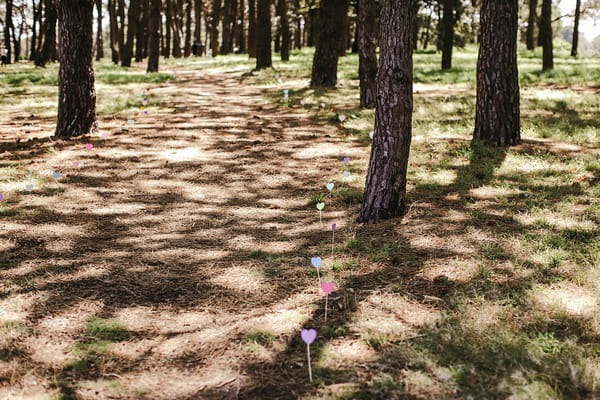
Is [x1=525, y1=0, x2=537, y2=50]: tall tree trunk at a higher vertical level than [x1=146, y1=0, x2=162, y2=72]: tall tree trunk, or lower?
higher

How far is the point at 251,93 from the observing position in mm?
13328

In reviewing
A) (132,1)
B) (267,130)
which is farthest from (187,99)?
(132,1)

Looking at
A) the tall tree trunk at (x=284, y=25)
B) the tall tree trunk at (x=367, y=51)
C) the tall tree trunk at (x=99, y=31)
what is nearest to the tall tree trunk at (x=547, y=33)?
the tall tree trunk at (x=367, y=51)

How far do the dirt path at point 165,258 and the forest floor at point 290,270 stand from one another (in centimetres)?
2

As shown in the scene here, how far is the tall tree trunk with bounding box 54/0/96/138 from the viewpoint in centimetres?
805

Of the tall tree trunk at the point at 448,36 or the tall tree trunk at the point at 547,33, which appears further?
the tall tree trunk at the point at 448,36

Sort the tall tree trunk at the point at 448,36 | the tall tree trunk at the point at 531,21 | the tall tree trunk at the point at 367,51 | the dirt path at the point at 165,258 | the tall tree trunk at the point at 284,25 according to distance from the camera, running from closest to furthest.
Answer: the dirt path at the point at 165,258, the tall tree trunk at the point at 367,51, the tall tree trunk at the point at 448,36, the tall tree trunk at the point at 284,25, the tall tree trunk at the point at 531,21

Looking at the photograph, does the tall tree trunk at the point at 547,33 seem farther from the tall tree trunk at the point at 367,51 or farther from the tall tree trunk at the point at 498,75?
the tall tree trunk at the point at 498,75

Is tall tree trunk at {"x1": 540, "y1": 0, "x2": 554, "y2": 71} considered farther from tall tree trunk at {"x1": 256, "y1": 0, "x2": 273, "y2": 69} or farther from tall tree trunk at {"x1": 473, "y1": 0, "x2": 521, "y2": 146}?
tall tree trunk at {"x1": 473, "y1": 0, "x2": 521, "y2": 146}

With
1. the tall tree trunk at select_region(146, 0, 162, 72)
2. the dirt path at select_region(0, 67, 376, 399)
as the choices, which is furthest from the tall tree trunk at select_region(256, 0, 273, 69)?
the dirt path at select_region(0, 67, 376, 399)

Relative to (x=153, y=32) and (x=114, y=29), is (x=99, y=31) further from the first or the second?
(x=153, y=32)

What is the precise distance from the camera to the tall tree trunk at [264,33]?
1708 cm

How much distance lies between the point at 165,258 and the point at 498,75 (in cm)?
534

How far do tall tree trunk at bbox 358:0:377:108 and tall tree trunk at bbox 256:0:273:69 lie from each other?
7172 millimetres
